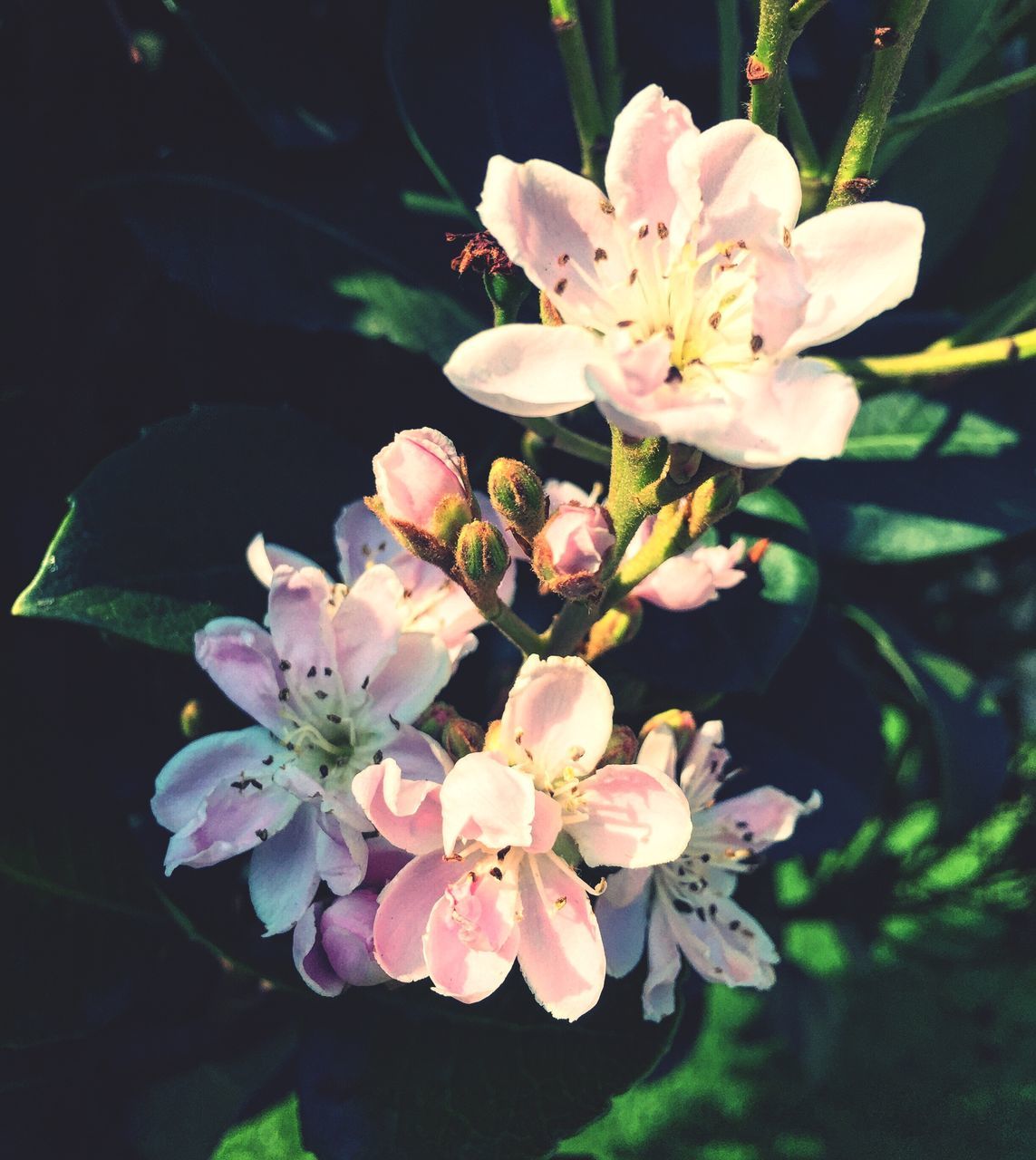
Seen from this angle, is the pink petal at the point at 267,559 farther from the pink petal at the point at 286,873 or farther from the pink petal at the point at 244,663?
the pink petal at the point at 286,873

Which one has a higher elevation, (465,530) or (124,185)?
(124,185)

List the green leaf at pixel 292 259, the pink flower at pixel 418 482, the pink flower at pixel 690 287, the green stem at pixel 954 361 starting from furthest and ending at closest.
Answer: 1. the green leaf at pixel 292 259
2. the green stem at pixel 954 361
3. the pink flower at pixel 418 482
4. the pink flower at pixel 690 287

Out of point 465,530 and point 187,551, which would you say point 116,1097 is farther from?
point 465,530

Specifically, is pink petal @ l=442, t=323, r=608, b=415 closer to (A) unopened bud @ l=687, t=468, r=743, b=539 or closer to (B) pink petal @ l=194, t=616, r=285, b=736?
(A) unopened bud @ l=687, t=468, r=743, b=539

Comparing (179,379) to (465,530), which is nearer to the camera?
(465,530)

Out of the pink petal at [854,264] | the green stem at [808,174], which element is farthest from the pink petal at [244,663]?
the green stem at [808,174]

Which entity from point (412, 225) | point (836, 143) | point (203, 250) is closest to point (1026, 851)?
point (836, 143)
